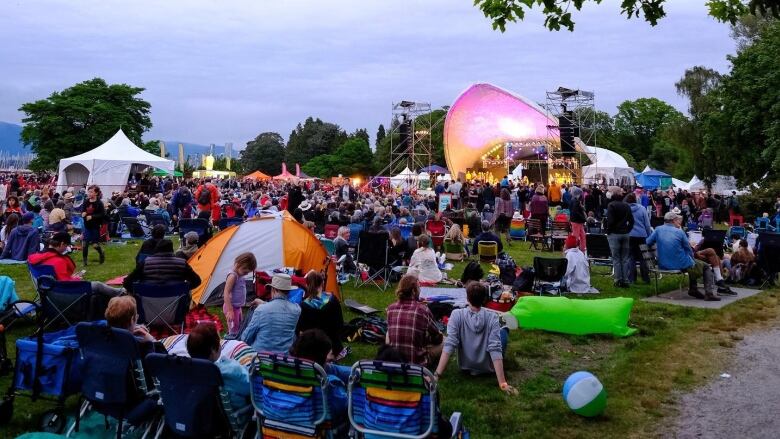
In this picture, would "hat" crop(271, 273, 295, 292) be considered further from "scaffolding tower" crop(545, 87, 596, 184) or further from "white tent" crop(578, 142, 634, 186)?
"white tent" crop(578, 142, 634, 186)

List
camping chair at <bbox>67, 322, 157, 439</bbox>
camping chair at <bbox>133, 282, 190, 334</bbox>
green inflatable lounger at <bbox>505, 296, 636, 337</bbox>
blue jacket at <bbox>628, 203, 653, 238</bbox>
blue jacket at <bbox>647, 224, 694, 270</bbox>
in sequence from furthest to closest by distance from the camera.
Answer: blue jacket at <bbox>628, 203, 653, 238</bbox> → blue jacket at <bbox>647, 224, 694, 270</bbox> → green inflatable lounger at <bbox>505, 296, 636, 337</bbox> → camping chair at <bbox>133, 282, 190, 334</bbox> → camping chair at <bbox>67, 322, 157, 439</bbox>

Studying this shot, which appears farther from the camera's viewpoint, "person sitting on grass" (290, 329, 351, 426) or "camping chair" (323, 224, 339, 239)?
"camping chair" (323, 224, 339, 239)

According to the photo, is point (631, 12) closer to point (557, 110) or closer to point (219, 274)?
point (219, 274)

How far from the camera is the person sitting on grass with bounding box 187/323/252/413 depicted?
12.2 feet

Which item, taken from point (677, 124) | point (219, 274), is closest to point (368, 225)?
point (219, 274)

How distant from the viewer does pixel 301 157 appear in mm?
81625

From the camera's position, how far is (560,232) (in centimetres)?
1497

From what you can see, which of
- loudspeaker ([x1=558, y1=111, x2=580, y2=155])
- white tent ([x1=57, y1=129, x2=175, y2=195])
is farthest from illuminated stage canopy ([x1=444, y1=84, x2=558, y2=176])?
white tent ([x1=57, y1=129, x2=175, y2=195])

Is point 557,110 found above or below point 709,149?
above

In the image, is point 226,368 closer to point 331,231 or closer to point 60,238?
point 60,238

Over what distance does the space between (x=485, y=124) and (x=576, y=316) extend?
153ft

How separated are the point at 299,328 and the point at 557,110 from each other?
36.5 metres

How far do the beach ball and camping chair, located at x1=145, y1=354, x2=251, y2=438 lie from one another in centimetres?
261

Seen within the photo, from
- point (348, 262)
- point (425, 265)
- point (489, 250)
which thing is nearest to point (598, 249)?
point (489, 250)
